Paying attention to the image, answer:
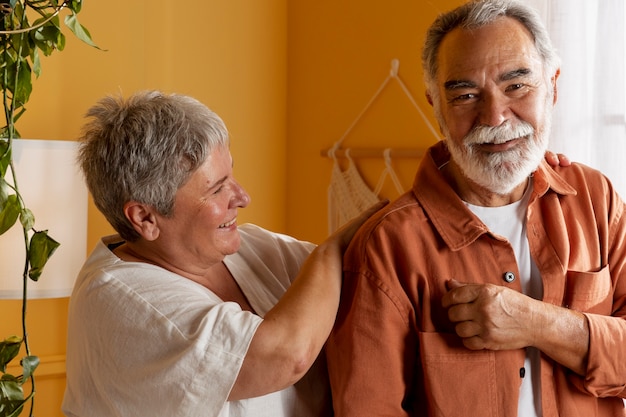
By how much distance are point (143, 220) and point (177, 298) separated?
198 millimetres

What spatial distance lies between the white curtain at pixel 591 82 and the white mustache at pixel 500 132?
0.72 meters

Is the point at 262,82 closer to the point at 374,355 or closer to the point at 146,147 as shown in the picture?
the point at 146,147

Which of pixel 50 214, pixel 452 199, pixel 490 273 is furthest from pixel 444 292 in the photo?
pixel 50 214

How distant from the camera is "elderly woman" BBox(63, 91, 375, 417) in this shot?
65.0 inches

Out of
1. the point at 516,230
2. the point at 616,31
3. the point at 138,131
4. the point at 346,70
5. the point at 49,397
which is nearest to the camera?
the point at 138,131

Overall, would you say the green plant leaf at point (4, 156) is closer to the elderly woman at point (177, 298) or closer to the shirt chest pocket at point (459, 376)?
the elderly woman at point (177, 298)

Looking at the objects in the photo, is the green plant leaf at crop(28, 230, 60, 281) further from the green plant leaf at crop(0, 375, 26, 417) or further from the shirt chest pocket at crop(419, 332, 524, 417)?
the shirt chest pocket at crop(419, 332, 524, 417)

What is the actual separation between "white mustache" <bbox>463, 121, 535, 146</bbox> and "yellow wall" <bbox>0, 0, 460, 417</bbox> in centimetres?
124

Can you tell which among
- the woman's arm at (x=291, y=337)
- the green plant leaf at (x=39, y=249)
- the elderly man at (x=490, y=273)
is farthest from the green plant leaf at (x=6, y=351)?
the elderly man at (x=490, y=273)

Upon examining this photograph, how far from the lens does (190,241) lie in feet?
6.03

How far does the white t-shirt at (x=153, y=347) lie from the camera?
1.64 metres

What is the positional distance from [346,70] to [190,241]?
173 cm

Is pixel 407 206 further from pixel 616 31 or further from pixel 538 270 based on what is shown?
pixel 616 31

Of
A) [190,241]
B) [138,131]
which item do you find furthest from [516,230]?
[138,131]
